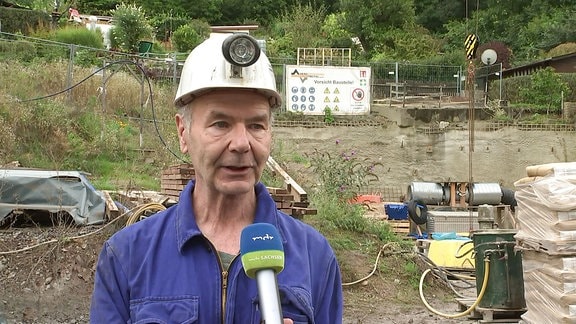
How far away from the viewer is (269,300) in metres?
1.48

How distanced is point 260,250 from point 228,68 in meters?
0.68

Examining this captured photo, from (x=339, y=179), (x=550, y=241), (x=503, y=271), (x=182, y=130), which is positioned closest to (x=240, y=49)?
(x=182, y=130)

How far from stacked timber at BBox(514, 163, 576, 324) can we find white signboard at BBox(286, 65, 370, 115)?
54.7 feet

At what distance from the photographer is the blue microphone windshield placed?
1.60 m

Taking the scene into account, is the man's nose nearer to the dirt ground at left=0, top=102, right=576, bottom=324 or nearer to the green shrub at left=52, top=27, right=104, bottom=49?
the dirt ground at left=0, top=102, right=576, bottom=324

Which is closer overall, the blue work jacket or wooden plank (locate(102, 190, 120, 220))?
the blue work jacket

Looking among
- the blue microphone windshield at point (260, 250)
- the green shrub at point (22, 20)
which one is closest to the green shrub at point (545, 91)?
the green shrub at point (22, 20)

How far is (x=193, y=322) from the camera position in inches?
79.4

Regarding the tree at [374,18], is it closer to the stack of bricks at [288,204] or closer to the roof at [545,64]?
the roof at [545,64]

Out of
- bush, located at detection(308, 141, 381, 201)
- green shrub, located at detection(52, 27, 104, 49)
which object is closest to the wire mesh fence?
green shrub, located at detection(52, 27, 104, 49)

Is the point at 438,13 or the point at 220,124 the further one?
the point at 438,13

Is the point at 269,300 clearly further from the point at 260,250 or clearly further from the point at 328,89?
the point at 328,89

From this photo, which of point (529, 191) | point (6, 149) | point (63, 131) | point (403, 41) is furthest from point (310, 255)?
point (403, 41)

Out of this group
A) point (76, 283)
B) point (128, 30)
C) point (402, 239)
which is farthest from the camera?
point (128, 30)
